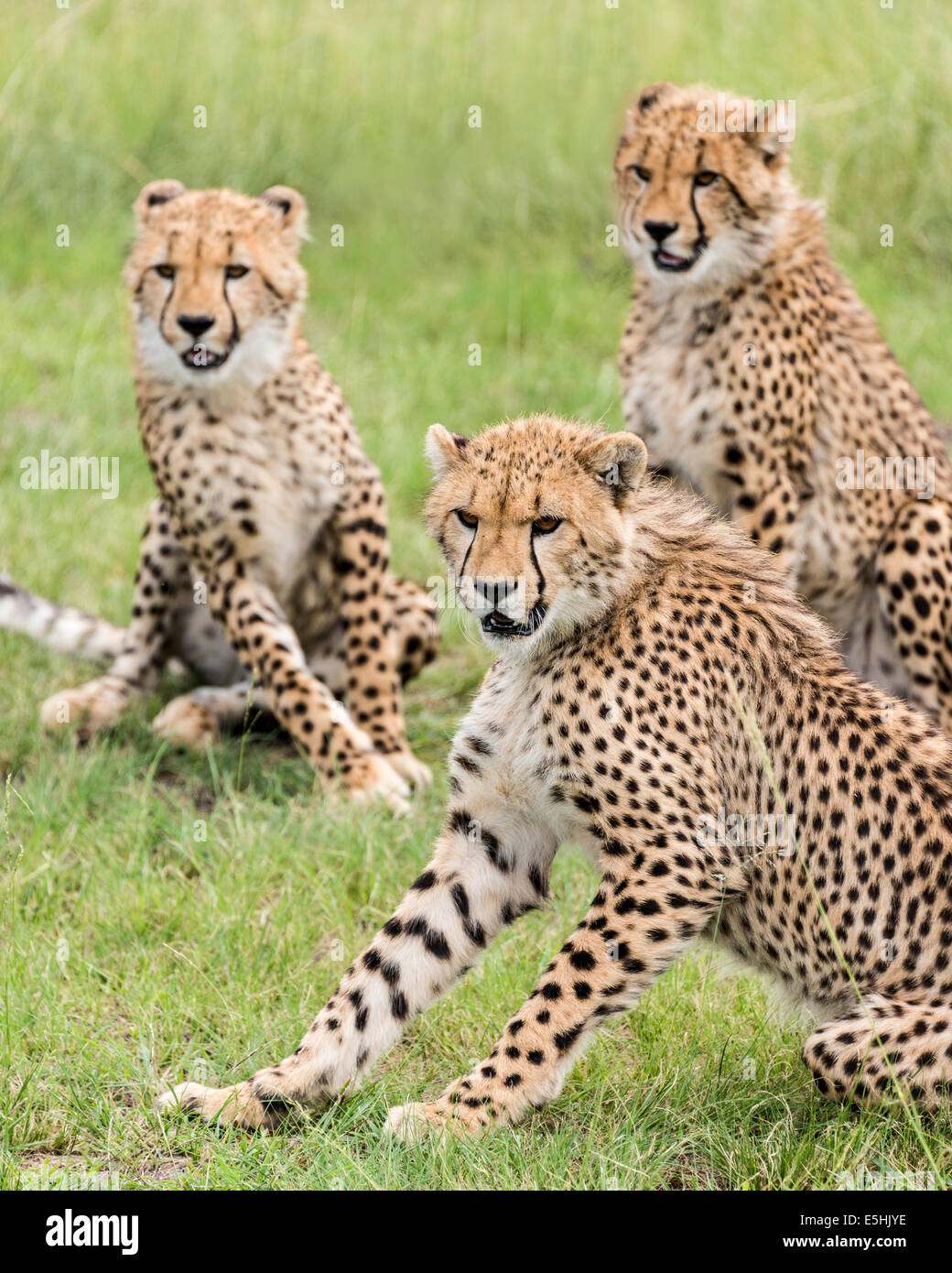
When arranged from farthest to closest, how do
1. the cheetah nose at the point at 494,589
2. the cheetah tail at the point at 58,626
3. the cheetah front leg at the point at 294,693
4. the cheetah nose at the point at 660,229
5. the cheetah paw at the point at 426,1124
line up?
the cheetah tail at the point at 58,626
the cheetah front leg at the point at 294,693
the cheetah nose at the point at 660,229
the cheetah nose at the point at 494,589
the cheetah paw at the point at 426,1124

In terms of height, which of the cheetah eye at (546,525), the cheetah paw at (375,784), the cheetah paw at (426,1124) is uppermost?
the cheetah eye at (546,525)

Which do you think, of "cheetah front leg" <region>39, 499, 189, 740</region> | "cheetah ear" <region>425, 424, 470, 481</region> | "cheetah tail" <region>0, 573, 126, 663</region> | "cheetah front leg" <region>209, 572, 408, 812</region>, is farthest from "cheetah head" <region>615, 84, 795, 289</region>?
"cheetah tail" <region>0, 573, 126, 663</region>

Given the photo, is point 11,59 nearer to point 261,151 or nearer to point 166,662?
point 261,151

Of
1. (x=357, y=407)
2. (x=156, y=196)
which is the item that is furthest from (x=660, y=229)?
(x=357, y=407)

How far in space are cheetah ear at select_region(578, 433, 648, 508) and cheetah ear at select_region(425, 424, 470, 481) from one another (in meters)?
0.25

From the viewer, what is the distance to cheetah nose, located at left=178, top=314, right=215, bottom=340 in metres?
5.00

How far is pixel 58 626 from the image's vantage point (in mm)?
5910

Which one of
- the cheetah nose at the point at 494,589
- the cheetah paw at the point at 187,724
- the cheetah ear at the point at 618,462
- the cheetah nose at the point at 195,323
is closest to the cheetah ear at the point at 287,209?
the cheetah nose at the point at 195,323

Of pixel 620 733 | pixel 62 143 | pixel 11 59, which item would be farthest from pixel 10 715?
pixel 11 59

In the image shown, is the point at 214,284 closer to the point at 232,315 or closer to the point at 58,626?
the point at 232,315

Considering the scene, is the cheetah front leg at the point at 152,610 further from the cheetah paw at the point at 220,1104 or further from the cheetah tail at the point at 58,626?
the cheetah paw at the point at 220,1104

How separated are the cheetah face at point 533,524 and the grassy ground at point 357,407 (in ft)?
2.28

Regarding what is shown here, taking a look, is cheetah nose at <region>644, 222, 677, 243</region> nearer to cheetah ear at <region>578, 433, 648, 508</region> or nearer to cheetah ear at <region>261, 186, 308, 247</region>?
cheetah ear at <region>261, 186, 308, 247</region>

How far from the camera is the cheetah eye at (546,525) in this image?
3271 millimetres
